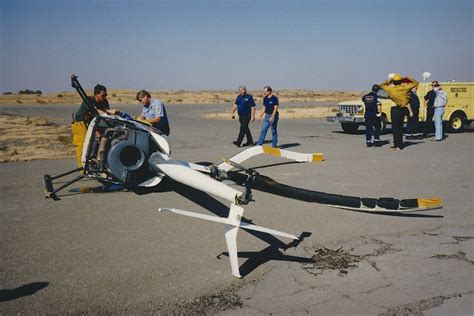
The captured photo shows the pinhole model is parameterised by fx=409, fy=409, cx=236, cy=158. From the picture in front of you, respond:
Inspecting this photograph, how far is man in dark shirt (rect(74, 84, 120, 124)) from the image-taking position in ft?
24.9

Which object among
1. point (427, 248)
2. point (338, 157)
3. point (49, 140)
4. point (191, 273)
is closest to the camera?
point (191, 273)

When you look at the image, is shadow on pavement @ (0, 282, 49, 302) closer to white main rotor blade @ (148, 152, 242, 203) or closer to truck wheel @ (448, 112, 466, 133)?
white main rotor blade @ (148, 152, 242, 203)

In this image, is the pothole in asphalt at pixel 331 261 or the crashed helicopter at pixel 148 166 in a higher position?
the crashed helicopter at pixel 148 166

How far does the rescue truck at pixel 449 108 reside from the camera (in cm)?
1636

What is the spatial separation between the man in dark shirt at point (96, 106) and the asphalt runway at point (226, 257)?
1.45 metres

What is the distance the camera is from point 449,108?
16781 millimetres

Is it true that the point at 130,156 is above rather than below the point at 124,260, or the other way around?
above

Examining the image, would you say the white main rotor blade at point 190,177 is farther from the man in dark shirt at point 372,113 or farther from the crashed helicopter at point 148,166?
the man in dark shirt at point 372,113

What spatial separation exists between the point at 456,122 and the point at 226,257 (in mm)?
15815

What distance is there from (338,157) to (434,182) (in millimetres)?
3266

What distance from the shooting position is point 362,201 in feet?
19.1

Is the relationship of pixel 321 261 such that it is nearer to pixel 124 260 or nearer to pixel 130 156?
pixel 124 260

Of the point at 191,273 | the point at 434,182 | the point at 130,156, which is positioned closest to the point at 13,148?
the point at 130,156

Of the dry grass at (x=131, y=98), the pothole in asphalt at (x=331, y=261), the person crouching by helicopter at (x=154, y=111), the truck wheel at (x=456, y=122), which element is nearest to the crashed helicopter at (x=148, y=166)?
the person crouching by helicopter at (x=154, y=111)
